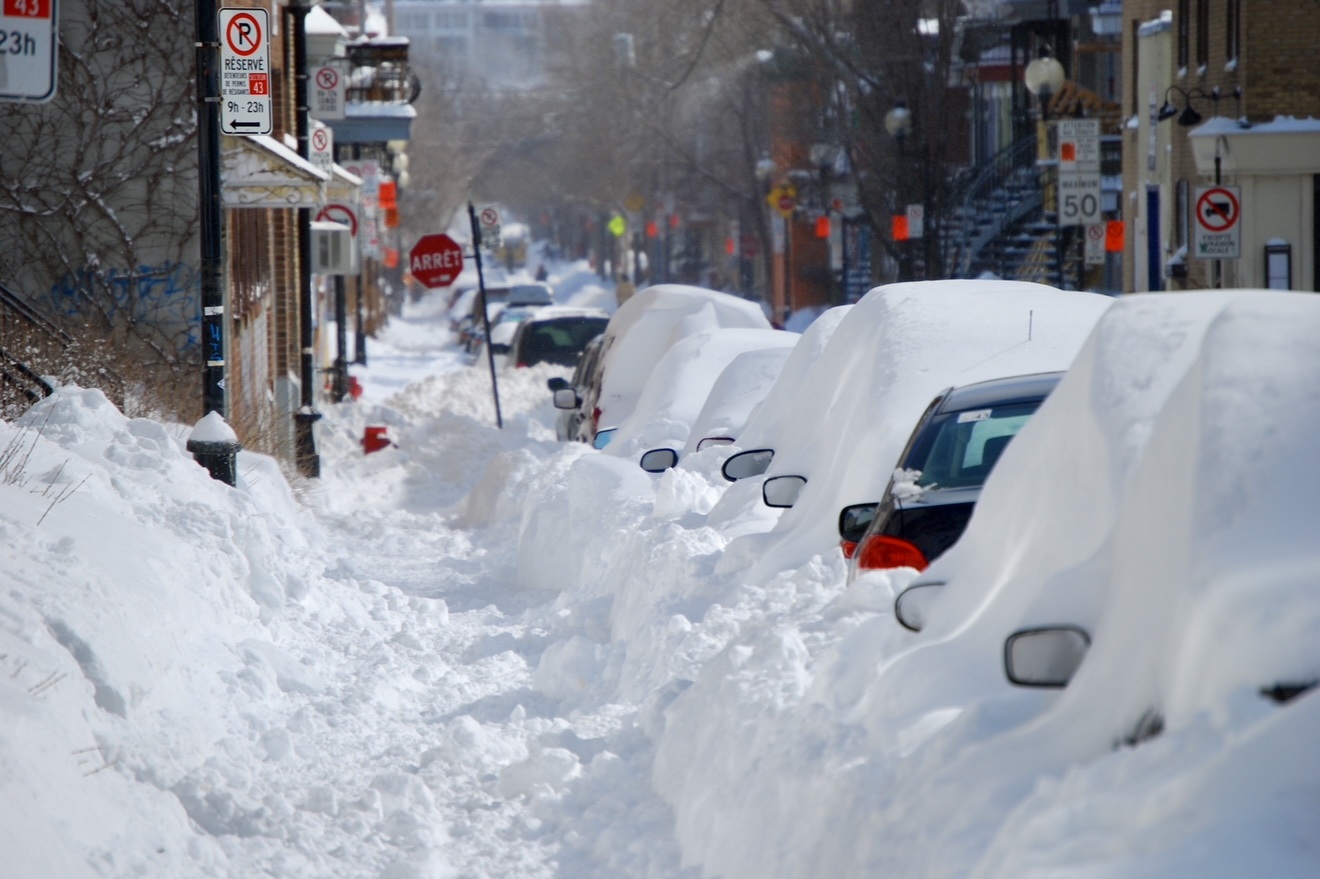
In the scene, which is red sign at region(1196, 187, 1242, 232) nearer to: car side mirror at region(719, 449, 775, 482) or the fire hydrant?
the fire hydrant

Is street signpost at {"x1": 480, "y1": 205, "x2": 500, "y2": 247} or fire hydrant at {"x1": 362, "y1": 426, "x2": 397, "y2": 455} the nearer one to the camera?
fire hydrant at {"x1": 362, "y1": 426, "x2": 397, "y2": 455}

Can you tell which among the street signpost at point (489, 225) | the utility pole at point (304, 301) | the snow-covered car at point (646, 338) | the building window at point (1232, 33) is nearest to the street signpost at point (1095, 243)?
the building window at point (1232, 33)

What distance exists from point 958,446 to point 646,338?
414 inches

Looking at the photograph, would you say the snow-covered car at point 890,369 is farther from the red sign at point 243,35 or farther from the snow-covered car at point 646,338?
the snow-covered car at point 646,338

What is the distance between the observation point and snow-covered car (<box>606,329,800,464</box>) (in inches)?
522

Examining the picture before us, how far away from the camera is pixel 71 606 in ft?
21.4

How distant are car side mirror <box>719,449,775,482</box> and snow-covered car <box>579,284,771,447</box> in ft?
20.6

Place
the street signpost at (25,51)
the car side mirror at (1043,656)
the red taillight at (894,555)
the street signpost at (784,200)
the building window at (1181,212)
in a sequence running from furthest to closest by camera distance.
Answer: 1. the street signpost at (784,200)
2. the building window at (1181,212)
3. the red taillight at (894,555)
4. the street signpost at (25,51)
5. the car side mirror at (1043,656)

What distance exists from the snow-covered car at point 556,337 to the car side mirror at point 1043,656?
24089 mm

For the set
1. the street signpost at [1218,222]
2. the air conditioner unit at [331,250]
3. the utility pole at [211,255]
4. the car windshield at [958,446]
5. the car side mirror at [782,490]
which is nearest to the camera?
the car windshield at [958,446]

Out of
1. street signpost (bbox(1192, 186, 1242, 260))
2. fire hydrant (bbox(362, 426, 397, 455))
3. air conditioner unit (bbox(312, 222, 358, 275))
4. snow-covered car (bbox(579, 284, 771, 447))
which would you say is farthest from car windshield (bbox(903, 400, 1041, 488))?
air conditioner unit (bbox(312, 222, 358, 275))

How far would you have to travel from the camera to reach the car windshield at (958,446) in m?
6.63

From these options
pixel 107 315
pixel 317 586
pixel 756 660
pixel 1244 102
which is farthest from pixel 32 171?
pixel 1244 102

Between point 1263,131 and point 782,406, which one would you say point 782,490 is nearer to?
point 782,406
